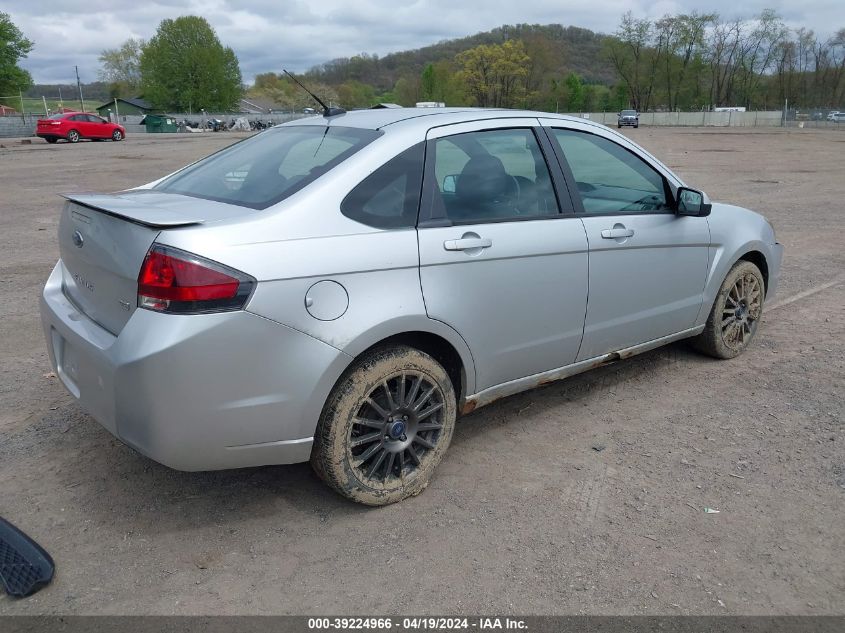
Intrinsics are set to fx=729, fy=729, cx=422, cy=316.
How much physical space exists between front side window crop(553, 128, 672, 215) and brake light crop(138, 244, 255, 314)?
2048 millimetres

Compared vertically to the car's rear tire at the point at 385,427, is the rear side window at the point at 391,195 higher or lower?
higher

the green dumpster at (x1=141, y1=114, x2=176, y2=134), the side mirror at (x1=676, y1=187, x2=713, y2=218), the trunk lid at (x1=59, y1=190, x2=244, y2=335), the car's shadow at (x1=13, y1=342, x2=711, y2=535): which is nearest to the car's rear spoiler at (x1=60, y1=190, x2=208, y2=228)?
the trunk lid at (x1=59, y1=190, x2=244, y2=335)

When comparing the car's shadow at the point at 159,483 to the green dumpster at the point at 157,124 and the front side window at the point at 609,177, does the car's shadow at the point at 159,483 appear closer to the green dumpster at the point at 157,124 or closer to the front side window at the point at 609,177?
the front side window at the point at 609,177

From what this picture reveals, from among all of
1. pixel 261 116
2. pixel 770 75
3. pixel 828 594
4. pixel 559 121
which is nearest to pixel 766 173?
pixel 559 121

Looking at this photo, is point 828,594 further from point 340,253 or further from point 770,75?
point 770,75

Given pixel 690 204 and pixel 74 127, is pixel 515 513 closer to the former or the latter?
pixel 690 204

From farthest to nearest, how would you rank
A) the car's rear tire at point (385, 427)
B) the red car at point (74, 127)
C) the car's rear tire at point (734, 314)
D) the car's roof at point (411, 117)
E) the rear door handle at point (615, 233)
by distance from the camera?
the red car at point (74, 127), the car's rear tire at point (734, 314), the rear door handle at point (615, 233), the car's roof at point (411, 117), the car's rear tire at point (385, 427)

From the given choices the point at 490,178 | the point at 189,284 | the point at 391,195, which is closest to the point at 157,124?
the point at 490,178

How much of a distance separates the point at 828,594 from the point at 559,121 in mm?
2618

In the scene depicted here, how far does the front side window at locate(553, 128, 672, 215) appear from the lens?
13.2 ft

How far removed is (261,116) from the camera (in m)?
81.1

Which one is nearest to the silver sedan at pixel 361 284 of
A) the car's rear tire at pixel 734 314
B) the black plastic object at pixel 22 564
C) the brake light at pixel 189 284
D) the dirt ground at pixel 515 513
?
the brake light at pixel 189 284

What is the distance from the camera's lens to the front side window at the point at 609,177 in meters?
4.01

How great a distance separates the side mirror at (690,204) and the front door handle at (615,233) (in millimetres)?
500
